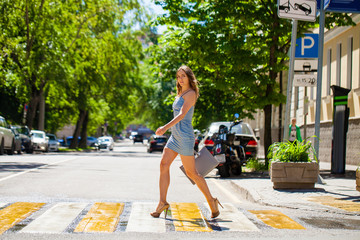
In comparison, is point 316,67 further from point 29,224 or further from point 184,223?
point 29,224

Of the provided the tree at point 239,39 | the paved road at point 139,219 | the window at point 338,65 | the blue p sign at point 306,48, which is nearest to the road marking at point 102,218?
the paved road at point 139,219

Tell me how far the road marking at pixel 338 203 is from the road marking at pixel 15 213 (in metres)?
4.15

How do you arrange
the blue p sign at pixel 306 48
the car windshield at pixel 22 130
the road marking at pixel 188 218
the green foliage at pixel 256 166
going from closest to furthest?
the road marking at pixel 188 218 → the blue p sign at pixel 306 48 → the green foliage at pixel 256 166 → the car windshield at pixel 22 130

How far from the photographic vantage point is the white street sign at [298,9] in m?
12.0

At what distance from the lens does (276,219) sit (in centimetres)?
744

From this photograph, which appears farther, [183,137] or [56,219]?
[183,137]

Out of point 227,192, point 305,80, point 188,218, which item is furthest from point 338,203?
point 305,80

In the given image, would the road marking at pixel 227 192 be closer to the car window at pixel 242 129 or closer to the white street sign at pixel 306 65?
the white street sign at pixel 306 65

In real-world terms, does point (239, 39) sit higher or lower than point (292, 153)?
higher

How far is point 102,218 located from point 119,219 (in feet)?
0.68

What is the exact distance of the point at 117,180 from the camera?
13773mm

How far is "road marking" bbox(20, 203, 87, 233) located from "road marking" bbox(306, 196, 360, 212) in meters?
3.57

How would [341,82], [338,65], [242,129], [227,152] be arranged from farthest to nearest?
[338,65] < [341,82] < [242,129] < [227,152]

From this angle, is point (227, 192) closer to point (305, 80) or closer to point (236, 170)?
point (305, 80)
